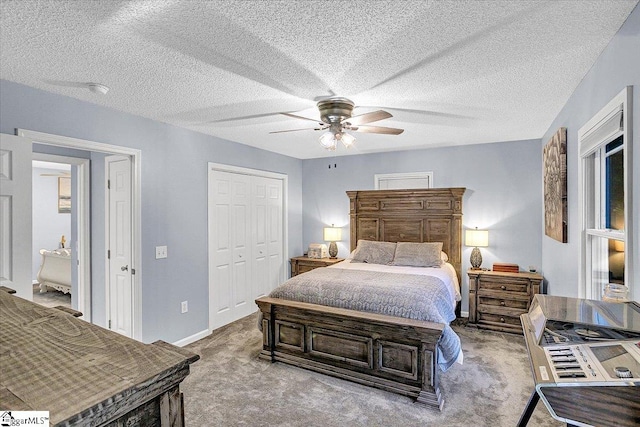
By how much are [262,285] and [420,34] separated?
162 inches

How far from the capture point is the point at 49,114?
2604 millimetres

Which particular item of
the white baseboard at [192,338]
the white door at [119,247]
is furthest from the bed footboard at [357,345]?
the white door at [119,247]

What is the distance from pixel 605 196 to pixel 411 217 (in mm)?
2775

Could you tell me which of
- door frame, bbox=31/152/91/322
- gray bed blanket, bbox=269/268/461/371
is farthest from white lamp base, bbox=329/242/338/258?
door frame, bbox=31/152/91/322

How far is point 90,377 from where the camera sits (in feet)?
2.17

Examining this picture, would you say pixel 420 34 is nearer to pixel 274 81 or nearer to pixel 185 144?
pixel 274 81

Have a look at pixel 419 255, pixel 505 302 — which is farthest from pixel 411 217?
pixel 505 302

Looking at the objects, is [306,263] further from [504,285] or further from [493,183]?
[493,183]

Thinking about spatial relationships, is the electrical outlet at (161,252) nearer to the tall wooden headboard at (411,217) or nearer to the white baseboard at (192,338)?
the white baseboard at (192,338)

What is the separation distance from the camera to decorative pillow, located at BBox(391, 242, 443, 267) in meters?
4.19

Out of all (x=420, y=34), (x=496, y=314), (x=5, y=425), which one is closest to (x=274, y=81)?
(x=420, y=34)

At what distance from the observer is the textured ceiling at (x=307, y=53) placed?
1.54 meters

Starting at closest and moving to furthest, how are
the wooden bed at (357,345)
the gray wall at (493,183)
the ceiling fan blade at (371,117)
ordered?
the ceiling fan blade at (371,117) < the wooden bed at (357,345) < the gray wall at (493,183)

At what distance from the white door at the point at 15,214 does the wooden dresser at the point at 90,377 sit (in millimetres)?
1842
